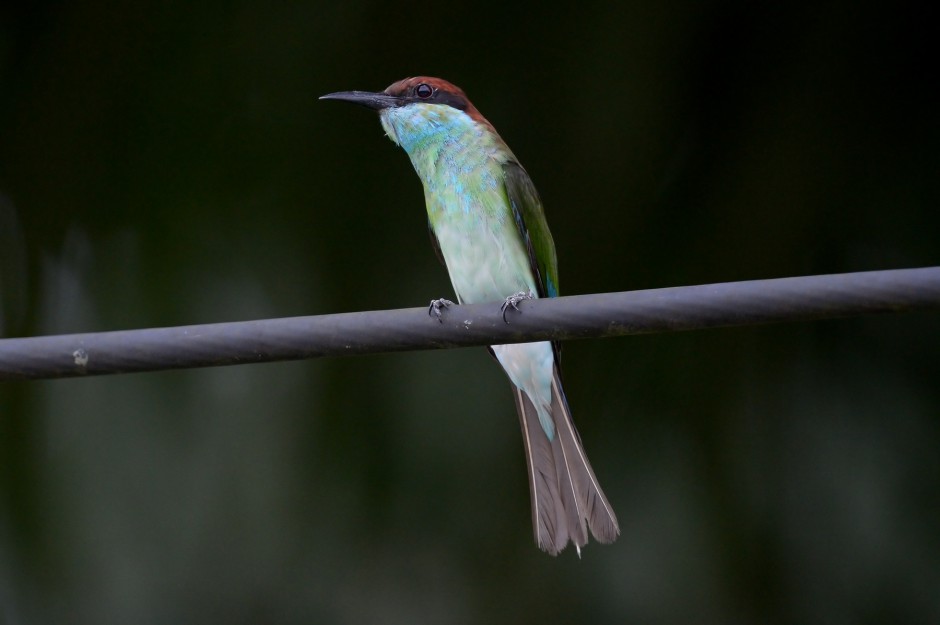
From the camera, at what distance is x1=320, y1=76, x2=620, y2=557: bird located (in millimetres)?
2293

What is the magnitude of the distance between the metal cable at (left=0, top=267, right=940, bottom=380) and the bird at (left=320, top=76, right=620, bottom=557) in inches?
39.6

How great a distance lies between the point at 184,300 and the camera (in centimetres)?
386

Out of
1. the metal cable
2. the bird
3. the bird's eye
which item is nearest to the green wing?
the bird

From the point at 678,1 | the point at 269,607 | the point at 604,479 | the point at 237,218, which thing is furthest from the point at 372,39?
the point at 269,607

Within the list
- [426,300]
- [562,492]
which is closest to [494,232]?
[562,492]

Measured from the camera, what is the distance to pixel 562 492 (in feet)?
7.09

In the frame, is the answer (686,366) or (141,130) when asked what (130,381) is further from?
(686,366)

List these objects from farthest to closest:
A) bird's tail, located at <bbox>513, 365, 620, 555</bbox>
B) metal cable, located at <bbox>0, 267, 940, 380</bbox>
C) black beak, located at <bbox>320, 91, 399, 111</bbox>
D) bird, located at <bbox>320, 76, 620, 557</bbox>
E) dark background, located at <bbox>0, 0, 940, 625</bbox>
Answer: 1. dark background, located at <bbox>0, 0, 940, 625</bbox>
2. black beak, located at <bbox>320, 91, 399, 111</bbox>
3. bird, located at <bbox>320, 76, 620, 557</bbox>
4. bird's tail, located at <bbox>513, 365, 620, 555</bbox>
5. metal cable, located at <bbox>0, 267, 940, 380</bbox>

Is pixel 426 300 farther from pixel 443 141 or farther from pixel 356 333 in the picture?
pixel 356 333

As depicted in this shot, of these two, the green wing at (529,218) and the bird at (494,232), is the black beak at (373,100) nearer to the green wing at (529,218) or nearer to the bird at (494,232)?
the bird at (494,232)

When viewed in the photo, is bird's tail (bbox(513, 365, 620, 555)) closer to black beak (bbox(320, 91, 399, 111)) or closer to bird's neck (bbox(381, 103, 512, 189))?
bird's neck (bbox(381, 103, 512, 189))

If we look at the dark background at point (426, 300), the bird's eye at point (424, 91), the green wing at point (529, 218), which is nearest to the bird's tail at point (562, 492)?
the green wing at point (529, 218)

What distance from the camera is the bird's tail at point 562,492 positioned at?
2.09 m

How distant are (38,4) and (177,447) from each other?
5.71 feet
